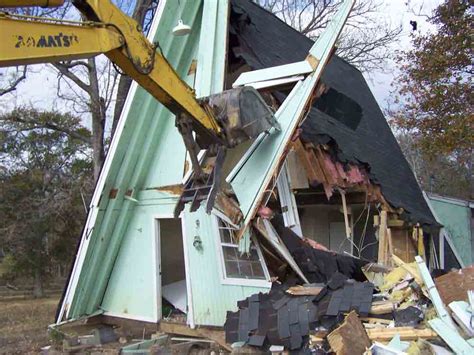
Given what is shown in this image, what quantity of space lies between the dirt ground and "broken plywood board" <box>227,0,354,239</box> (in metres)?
5.87

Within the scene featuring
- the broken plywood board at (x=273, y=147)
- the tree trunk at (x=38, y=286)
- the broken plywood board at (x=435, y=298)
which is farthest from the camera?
the tree trunk at (x=38, y=286)

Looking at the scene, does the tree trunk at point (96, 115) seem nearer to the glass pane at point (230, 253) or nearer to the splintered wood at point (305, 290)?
the glass pane at point (230, 253)

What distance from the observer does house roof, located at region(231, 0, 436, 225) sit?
31.7ft

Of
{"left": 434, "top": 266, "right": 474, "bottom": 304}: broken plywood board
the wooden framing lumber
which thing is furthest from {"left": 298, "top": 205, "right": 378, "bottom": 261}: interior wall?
{"left": 434, "top": 266, "right": 474, "bottom": 304}: broken plywood board

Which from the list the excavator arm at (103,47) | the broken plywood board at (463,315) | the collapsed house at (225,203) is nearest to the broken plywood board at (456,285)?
the broken plywood board at (463,315)

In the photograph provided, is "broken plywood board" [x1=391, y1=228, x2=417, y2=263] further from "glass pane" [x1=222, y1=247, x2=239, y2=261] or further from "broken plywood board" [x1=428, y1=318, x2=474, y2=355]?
"broken plywood board" [x1=428, y1=318, x2=474, y2=355]

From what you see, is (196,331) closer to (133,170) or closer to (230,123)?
(133,170)

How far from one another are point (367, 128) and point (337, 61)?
2.94 meters

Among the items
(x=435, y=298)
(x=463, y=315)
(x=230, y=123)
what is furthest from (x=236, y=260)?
(x=463, y=315)

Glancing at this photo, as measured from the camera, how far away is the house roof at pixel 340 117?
9.66 meters

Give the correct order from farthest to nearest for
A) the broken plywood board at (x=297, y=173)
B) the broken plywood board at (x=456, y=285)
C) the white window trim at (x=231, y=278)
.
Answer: the broken plywood board at (x=297, y=173) < the white window trim at (x=231, y=278) < the broken plywood board at (x=456, y=285)

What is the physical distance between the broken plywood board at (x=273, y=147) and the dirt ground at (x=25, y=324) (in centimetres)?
587

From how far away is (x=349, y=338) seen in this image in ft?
19.9

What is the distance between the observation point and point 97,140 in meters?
21.2
